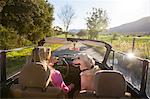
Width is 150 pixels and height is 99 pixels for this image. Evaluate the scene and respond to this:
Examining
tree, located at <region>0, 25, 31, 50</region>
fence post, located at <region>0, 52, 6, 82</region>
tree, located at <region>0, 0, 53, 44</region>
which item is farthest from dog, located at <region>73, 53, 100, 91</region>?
tree, located at <region>0, 0, 53, 44</region>

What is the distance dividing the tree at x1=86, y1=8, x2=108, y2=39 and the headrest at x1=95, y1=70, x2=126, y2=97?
168ft

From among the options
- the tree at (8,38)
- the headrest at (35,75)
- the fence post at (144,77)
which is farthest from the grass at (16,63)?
the tree at (8,38)

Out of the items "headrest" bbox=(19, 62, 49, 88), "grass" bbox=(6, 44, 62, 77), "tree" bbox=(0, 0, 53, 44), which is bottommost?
"grass" bbox=(6, 44, 62, 77)

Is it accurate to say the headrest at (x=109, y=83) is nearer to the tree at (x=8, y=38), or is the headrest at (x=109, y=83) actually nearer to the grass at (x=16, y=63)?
the grass at (x=16, y=63)

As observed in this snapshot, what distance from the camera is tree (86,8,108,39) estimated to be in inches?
2176

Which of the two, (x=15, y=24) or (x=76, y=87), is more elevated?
(x=15, y=24)

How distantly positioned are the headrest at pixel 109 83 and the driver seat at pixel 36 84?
2.26ft

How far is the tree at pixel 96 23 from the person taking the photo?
181 ft

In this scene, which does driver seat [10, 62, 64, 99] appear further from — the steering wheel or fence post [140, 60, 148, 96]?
the steering wheel

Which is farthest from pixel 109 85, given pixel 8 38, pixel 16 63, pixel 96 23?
pixel 96 23

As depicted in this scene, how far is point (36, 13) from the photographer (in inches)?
1249

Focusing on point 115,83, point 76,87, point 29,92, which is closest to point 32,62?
point 29,92

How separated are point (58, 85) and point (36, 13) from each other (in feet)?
89.9

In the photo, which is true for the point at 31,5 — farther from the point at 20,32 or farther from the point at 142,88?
the point at 142,88
